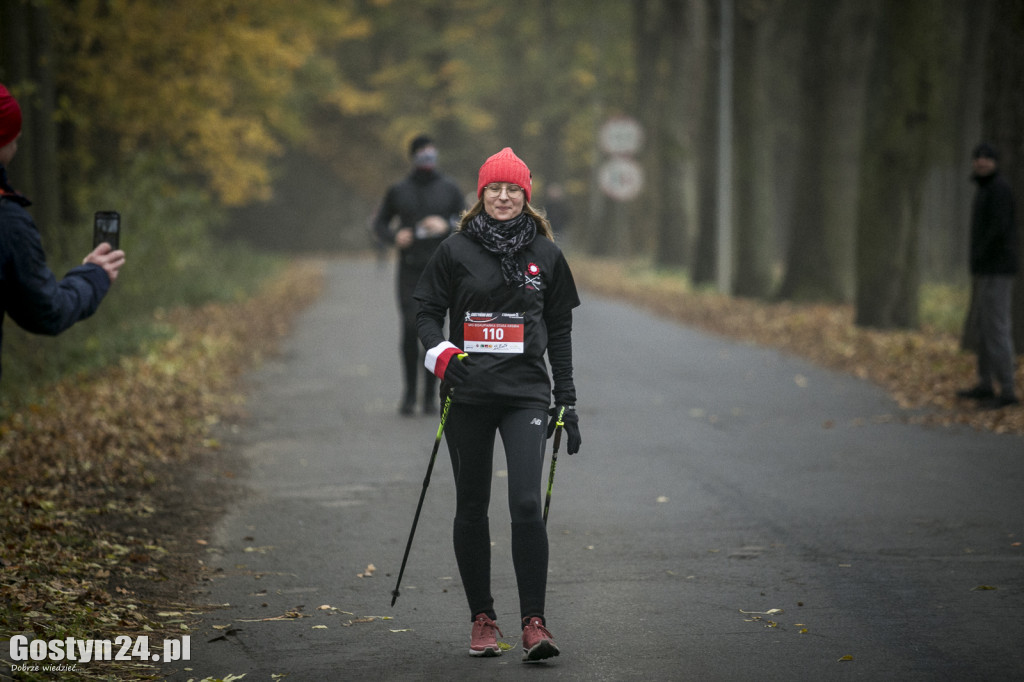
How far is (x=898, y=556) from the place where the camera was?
7.07 m

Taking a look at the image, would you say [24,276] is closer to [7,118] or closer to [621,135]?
[7,118]

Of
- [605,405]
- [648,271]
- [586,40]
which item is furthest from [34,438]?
[586,40]

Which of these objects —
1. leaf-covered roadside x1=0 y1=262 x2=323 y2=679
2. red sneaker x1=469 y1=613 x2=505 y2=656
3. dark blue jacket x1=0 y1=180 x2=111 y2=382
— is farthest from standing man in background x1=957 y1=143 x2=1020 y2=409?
dark blue jacket x1=0 y1=180 x2=111 y2=382

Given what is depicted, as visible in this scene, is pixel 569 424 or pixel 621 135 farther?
pixel 621 135

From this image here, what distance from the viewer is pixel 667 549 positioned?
24.0 ft

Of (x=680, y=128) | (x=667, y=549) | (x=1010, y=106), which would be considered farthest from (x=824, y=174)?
(x=667, y=549)

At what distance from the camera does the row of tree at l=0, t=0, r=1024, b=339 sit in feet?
59.6

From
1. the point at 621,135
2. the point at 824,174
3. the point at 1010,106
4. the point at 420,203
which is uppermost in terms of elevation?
the point at 621,135

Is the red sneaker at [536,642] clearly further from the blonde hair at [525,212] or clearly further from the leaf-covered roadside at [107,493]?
the blonde hair at [525,212]

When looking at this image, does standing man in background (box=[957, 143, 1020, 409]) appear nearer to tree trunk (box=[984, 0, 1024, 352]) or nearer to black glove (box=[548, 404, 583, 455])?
tree trunk (box=[984, 0, 1024, 352])

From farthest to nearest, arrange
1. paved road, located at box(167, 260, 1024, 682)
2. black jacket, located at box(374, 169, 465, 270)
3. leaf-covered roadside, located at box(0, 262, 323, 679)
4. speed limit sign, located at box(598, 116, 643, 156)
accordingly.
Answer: speed limit sign, located at box(598, 116, 643, 156), black jacket, located at box(374, 169, 465, 270), leaf-covered roadside, located at box(0, 262, 323, 679), paved road, located at box(167, 260, 1024, 682)

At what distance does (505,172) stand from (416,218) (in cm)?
634

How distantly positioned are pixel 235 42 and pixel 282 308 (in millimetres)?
5213

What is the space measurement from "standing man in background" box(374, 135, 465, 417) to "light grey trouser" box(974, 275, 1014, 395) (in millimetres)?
4706
